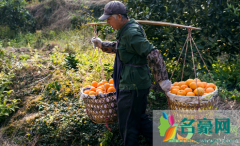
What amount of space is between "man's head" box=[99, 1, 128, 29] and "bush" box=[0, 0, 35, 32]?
30.1ft

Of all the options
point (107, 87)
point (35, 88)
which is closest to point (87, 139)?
point (107, 87)

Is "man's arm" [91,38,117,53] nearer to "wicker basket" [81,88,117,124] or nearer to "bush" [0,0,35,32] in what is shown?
"wicker basket" [81,88,117,124]

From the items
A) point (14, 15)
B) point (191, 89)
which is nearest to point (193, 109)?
point (191, 89)

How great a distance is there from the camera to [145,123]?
8.30 feet

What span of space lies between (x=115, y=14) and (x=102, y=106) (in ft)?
3.66

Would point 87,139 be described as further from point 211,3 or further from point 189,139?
point 211,3

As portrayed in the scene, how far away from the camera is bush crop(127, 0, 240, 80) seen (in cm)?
351

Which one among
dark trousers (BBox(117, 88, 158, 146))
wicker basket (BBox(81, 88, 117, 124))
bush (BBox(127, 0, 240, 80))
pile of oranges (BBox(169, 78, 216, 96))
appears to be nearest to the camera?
dark trousers (BBox(117, 88, 158, 146))

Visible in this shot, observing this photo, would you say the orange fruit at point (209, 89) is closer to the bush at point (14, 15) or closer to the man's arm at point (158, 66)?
the man's arm at point (158, 66)

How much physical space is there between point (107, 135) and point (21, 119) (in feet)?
6.35

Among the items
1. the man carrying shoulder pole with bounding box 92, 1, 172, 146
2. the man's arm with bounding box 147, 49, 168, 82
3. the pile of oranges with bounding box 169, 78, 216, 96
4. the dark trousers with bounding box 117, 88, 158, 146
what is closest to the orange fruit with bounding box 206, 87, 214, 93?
the pile of oranges with bounding box 169, 78, 216, 96

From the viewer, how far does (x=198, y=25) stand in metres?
3.71

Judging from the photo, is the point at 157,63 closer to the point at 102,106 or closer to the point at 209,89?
the point at 209,89

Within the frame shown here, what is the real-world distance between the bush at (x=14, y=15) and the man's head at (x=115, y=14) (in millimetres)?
9179
